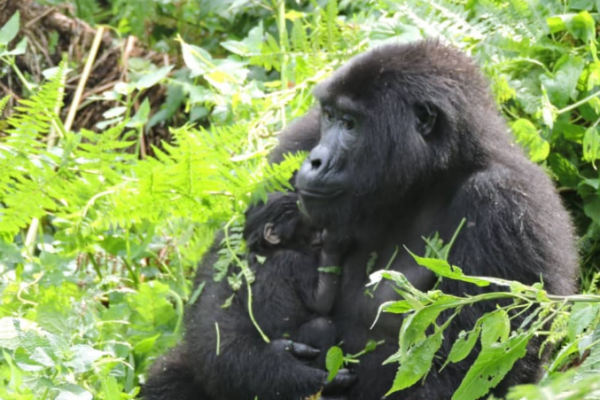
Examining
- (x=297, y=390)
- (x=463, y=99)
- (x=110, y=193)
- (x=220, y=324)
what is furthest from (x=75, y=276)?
(x=463, y=99)

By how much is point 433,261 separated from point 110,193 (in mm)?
2095

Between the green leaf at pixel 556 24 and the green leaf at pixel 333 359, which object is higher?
the green leaf at pixel 556 24

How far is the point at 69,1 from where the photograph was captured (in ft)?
22.4

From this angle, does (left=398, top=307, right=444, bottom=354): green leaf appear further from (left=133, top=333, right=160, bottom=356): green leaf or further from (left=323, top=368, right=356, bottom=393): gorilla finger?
(left=133, top=333, right=160, bottom=356): green leaf

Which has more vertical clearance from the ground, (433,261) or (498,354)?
(433,261)

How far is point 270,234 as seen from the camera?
3863mm

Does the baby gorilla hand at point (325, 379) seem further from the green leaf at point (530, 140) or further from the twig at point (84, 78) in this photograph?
the twig at point (84, 78)

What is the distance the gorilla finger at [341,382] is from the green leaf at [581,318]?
141 centimetres

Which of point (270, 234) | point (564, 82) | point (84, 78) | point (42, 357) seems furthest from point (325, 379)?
point (84, 78)

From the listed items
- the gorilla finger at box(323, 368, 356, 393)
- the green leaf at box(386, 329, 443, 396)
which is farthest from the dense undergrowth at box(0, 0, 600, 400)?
the green leaf at box(386, 329, 443, 396)

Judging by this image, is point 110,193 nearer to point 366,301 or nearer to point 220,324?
point 220,324

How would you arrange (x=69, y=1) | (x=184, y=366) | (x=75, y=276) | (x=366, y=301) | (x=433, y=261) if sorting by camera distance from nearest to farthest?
(x=433, y=261)
(x=366, y=301)
(x=184, y=366)
(x=75, y=276)
(x=69, y=1)

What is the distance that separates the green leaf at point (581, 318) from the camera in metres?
2.27

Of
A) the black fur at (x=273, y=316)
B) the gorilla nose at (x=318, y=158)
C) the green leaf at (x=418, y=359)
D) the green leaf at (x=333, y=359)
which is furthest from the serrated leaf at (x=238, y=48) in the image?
the green leaf at (x=418, y=359)
